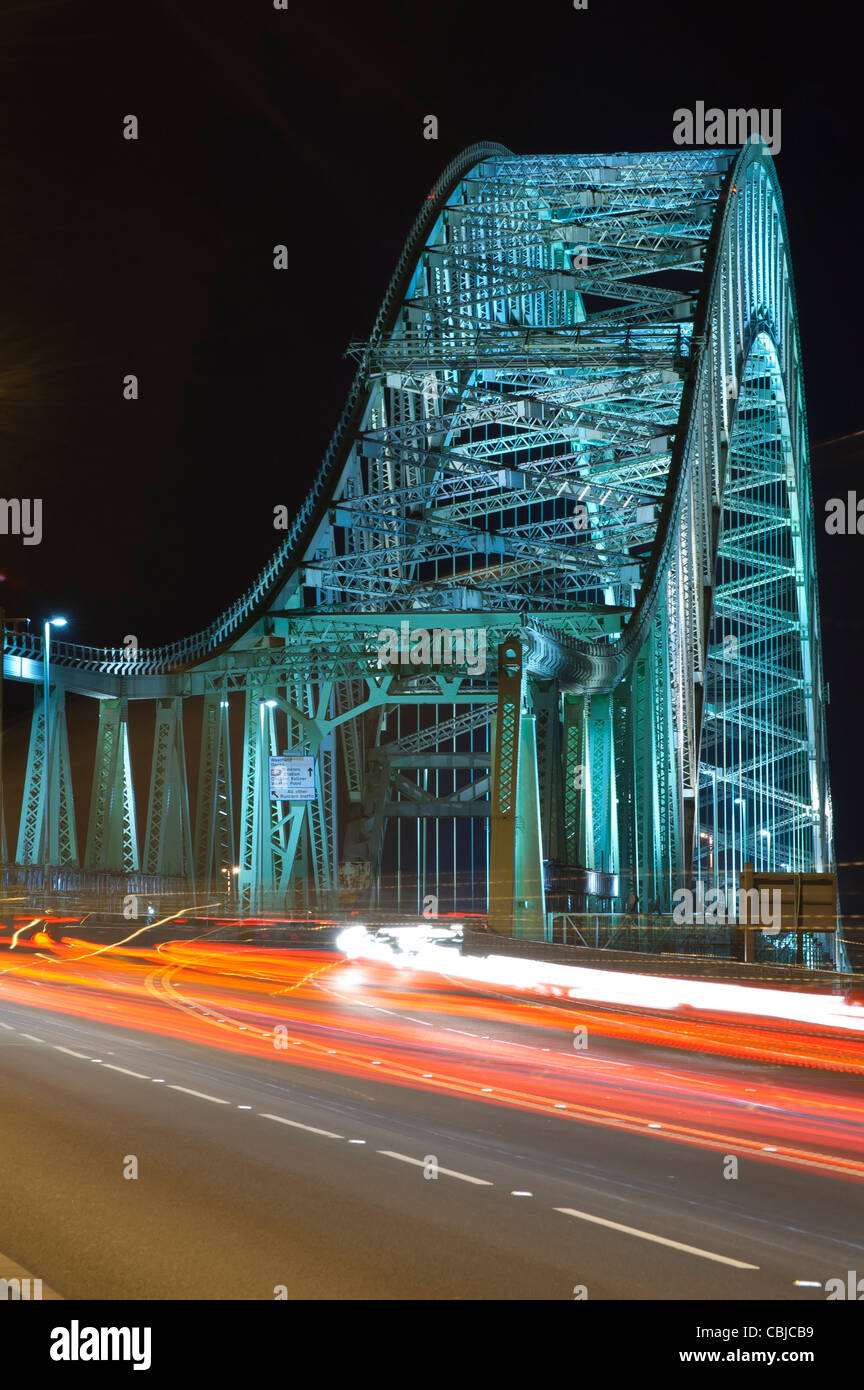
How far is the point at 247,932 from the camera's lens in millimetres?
44031

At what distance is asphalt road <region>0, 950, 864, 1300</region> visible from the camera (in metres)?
8.34

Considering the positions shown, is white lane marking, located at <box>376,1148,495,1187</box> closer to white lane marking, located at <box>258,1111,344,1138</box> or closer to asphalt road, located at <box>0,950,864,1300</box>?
asphalt road, located at <box>0,950,864,1300</box>

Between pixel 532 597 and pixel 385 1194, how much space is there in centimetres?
5176

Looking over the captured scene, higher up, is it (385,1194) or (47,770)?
(47,770)

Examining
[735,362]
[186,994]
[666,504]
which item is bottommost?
[186,994]

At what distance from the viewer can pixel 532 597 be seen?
203 feet

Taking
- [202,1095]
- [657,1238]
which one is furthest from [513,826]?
[657,1238]
